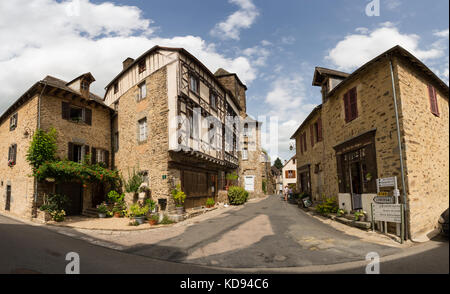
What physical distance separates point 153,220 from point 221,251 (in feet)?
16.8

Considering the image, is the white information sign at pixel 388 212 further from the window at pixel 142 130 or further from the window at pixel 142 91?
the window at pixel 142 91

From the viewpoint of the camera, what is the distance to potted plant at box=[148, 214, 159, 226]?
1024 centimetres

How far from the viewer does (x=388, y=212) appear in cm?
708

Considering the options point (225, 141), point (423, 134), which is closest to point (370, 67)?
point (423, 134)

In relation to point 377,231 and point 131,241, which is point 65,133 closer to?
point 131,241

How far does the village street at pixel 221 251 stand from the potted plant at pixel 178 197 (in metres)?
2.42

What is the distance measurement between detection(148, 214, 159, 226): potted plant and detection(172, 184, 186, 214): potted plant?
104 centimetres

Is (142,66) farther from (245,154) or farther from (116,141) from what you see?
(245,154)

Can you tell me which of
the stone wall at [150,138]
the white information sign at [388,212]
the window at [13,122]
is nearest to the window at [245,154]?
the stone wall at [150,138]

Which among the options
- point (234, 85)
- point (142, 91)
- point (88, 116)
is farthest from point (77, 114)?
point (234, 85)

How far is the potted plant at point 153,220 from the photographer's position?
33.6ft

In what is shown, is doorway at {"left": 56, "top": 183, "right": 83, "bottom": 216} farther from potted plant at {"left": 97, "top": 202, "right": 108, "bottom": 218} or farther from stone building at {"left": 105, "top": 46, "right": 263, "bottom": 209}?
stone building at {"left": 105, "top": 46, "right": 263, "bottom": 209}

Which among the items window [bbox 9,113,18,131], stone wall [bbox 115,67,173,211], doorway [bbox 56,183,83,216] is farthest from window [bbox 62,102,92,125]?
doorway [bbox 56,183,83,216]

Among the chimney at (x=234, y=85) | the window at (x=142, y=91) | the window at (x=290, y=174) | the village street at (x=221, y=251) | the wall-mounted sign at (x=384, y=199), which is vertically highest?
the chimney at (x=234, y=85)
